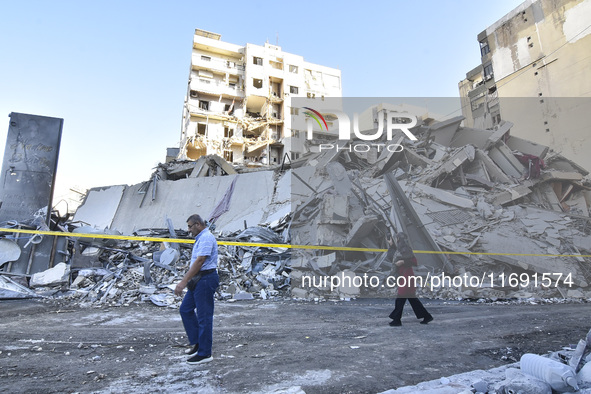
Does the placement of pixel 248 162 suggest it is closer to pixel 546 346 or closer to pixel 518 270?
pixel 518 270

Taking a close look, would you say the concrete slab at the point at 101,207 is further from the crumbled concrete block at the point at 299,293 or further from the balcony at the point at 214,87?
the balcony at the point at 214,87

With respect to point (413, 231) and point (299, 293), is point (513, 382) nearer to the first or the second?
point (299, 293)

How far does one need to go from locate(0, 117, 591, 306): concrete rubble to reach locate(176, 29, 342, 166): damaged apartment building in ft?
71.3

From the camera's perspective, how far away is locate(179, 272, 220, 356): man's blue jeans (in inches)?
115

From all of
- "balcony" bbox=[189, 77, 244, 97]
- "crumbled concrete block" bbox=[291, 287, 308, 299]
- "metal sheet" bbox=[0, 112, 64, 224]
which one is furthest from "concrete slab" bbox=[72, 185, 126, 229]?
"balcony" bbox=[189, 77, 244, 97]

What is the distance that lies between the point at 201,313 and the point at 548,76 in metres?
14.5

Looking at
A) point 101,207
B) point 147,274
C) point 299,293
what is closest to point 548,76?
point 299,293

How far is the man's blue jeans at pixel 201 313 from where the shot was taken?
2.91 metres

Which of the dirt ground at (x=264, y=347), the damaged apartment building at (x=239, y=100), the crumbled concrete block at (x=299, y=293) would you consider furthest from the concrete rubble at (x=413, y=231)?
the damaged apartment building at (x=239, y=100)

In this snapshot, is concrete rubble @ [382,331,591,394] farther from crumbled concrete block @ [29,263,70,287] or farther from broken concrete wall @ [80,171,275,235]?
broken concrete wall @ [80,171,275,235]

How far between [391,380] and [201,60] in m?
35.2

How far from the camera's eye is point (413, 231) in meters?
8.12

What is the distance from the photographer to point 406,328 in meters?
4.52

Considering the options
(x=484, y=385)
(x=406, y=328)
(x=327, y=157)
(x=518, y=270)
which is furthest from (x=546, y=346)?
(x=327, y=157)
